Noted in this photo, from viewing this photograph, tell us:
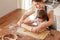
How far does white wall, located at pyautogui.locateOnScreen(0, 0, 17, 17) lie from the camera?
2.83 meters

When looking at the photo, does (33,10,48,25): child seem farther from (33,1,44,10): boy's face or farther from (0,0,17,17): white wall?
(0,0,17,17): white wall

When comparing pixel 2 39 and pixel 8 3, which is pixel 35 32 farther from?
pixel 8 3

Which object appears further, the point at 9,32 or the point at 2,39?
the point at 9,32

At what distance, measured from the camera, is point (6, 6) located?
295 centimetres

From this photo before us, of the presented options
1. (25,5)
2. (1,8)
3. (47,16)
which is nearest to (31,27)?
(47,16)

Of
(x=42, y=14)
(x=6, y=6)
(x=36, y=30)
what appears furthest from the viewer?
(x=6, y=6)

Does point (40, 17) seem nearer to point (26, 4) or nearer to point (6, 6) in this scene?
point (6, 6)

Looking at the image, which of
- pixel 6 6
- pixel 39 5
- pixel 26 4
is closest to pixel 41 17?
pixel 39 5

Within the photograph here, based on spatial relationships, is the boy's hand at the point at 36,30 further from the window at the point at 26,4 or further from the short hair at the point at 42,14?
the window at the point at 26,4

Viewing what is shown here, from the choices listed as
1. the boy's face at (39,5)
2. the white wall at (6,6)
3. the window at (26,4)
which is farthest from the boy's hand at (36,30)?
the window at (26,4)

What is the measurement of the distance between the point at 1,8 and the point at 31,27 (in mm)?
1664

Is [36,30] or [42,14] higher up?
[42,14]

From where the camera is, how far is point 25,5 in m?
3.27

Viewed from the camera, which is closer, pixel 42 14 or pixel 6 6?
pixel 42 14
